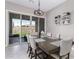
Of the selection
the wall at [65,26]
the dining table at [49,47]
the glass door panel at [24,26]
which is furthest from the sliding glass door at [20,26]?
the dining table at [49,47]

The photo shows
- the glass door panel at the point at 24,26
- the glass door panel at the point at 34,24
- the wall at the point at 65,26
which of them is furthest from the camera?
the glass door panel at the point at 34,24

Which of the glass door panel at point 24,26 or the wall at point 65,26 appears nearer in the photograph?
the wall at point 65,26

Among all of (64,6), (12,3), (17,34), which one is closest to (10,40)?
(17,34)

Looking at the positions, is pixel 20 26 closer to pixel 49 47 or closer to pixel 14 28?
pixel 14 28

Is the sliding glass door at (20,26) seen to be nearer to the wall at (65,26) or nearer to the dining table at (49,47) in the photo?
the wall at (65,26)

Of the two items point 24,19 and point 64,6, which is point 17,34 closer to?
point 24,19

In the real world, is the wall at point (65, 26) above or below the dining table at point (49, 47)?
above

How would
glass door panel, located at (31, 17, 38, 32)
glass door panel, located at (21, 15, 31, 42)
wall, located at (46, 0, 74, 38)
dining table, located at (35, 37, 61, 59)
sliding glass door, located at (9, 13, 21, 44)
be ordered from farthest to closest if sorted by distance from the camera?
1. glass door panel, located at (31, 17, 38, 32)
2. glass door panel, located at (21, 15, 31, 42)
3. sliding glass door, located at (9, 13, 21, 44)
4. wall, located at (46, 0, 74, 38)
5. dining table, located at (35, 37, 61, 59)

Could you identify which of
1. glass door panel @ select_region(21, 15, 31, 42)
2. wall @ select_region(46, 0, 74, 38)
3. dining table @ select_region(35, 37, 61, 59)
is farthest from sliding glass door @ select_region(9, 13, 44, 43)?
dining table @ select_region(35, 37, 61, 59)

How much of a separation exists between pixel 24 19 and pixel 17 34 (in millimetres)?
1231

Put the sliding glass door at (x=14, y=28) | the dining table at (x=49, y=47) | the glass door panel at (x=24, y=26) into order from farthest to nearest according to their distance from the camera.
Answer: the glass door panel at (x=24, y=26), the sliding glass door at (x=14, y=28), the dining table at (x=49, y=47)

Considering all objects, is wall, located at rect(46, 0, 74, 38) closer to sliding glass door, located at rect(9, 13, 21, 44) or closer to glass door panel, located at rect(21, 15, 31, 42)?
glass door panel, located at rect(21, 15, 31, 42)
